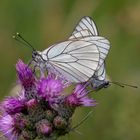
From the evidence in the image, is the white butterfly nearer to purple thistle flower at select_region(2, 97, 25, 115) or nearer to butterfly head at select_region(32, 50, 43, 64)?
butterfly head at select_region(32, 50, 43, 64)

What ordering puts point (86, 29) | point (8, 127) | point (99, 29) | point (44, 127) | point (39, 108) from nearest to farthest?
point (44, 127) < point (39, 108) < point (8, 127) < point (86, 29) < point (99, 29)

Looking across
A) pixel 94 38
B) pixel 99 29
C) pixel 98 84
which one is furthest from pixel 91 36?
pixel 99 29

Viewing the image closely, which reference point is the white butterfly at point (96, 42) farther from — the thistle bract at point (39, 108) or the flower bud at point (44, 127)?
the flower bud at point (44, 127)

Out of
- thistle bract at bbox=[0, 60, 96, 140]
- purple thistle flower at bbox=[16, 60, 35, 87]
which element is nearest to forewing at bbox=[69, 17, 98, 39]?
thistle bract at bbox=[0, 60, 96, 140]

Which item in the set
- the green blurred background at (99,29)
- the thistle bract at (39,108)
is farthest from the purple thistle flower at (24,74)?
the green blurred background at (99,29)

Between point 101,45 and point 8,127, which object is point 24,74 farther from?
point 101,45

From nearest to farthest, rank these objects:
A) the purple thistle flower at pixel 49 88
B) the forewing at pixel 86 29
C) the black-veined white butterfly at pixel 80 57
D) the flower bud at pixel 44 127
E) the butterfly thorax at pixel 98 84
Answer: the flower bud at pixel 44 127 → the purple thistle flower at pixel 49 88 → the butterfly thorax at pixel 98 84 → the black-veined white butterfly at pixel 80 57 → the forewing at pixel 86 29

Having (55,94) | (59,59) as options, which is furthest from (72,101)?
(59,59)
